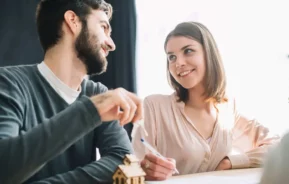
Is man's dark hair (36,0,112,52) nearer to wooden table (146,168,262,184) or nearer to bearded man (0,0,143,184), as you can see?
bearded man (0,0,143,184)

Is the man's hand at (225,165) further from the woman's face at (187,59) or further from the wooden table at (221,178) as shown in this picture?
the woman's face at (187,59)

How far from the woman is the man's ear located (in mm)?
486

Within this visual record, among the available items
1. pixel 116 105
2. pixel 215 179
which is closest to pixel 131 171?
pixel 116 105

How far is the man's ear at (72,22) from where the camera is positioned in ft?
4.03

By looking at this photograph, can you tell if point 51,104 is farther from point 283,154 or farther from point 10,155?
point 283,154

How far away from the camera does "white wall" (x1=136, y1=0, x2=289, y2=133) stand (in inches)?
78.7

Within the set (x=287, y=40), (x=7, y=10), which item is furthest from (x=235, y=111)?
(x=7, y=10)

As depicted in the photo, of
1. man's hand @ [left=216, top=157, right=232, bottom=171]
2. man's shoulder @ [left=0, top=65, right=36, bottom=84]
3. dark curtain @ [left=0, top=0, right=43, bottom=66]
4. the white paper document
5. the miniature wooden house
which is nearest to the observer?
the miniature wooden house

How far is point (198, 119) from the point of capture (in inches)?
62.2

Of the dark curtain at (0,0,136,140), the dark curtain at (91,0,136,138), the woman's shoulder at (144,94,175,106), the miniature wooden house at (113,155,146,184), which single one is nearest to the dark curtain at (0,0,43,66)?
the dark curtain at (0,0,136,140)

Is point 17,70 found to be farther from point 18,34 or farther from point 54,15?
point 18,34

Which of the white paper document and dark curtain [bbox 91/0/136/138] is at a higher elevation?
dark curtain [bbox 91/0/136/138]

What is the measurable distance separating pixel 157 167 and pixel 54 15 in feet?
2.01

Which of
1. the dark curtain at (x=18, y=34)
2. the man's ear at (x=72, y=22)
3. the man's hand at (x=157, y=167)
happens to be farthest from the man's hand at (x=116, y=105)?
the dark curtain at (x=18, y=34)
